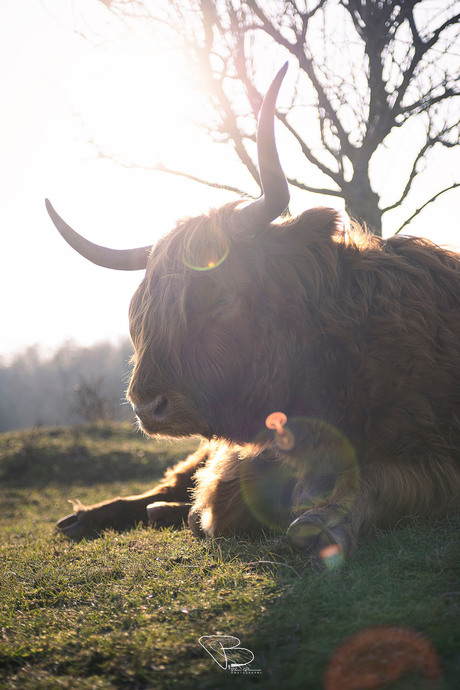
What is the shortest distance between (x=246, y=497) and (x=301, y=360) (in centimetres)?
81

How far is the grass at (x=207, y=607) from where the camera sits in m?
1.46

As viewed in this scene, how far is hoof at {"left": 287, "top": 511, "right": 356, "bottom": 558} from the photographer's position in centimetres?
210

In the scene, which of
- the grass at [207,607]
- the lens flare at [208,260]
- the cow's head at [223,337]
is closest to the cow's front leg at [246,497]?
the grass at [207,607]

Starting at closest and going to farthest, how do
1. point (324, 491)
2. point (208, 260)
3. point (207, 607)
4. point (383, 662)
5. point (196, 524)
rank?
point (383, 662)
point (207, 607)
point (324, 491)
point (208, 260)
point (196, 524)

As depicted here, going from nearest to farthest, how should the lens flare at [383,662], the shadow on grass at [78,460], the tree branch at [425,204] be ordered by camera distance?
the lens flare at [383,662] < the tree branch at [425,204] < the shadow on grass at [78,460]

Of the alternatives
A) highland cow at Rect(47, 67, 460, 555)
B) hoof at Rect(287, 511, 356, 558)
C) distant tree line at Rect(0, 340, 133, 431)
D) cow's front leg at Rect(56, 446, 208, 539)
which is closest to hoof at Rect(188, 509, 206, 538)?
highland cow at Rect(47, 67, 460, 555)

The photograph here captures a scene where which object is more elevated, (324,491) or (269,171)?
(269,171)

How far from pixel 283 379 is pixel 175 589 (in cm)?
104

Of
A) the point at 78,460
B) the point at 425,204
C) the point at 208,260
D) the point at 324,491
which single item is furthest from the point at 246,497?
the point at 78,460

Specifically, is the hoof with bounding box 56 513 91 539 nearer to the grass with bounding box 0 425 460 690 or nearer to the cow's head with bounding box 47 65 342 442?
the grass with bounding box 0 425 460 690

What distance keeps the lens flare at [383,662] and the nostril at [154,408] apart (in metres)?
1.36

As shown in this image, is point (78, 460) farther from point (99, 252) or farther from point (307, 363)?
point (307, 363)

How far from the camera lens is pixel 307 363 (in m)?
2.58

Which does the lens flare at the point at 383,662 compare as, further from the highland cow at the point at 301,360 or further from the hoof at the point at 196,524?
the hoof at the point at 196,524
